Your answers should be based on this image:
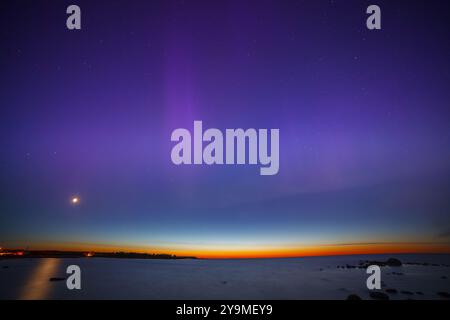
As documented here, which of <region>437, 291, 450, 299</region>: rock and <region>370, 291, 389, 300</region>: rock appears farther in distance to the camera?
<region>437, 291, 450, 299</region>: rock

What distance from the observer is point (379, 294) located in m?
19.0

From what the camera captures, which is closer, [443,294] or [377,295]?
[377,295]

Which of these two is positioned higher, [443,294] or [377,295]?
[377,295]

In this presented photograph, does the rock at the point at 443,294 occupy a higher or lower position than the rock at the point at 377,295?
lower

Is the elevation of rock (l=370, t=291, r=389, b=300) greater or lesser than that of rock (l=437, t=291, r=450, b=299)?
greater

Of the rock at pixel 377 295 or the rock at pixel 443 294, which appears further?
the rock at pixel 443 294

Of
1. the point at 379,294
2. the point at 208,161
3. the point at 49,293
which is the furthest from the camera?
the point at 49,293
